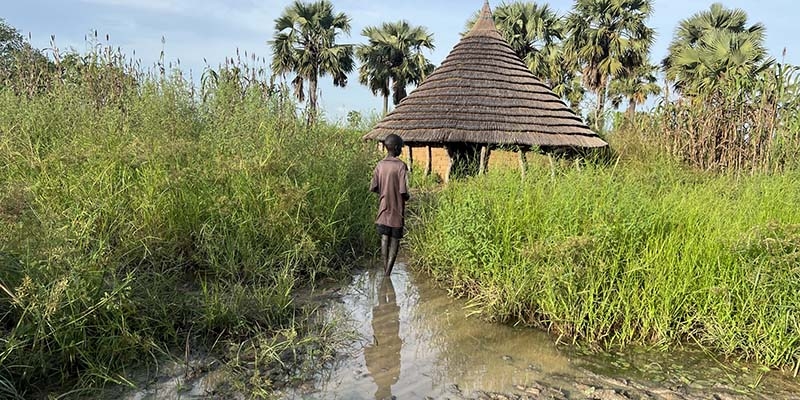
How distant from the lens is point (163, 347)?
3.24m

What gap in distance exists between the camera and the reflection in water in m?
3.10

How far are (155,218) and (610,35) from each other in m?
21.5

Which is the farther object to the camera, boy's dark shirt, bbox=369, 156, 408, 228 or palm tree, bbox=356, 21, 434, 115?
palm tree, bbox=356, 21, 434, 115

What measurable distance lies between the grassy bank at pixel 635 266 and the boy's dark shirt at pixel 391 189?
1.74 feet

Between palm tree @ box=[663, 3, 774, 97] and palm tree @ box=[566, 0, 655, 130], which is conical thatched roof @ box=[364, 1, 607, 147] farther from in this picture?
palm tree @ box=[566, 0, 655, 130]

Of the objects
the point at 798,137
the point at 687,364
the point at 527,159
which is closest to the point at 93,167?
the point at 687,364

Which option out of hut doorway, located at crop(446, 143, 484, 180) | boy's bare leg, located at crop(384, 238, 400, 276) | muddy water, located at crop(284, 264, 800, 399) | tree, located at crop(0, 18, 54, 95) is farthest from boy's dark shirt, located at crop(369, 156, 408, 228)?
hut doorway, located at crop(446, 143, 484, 180)

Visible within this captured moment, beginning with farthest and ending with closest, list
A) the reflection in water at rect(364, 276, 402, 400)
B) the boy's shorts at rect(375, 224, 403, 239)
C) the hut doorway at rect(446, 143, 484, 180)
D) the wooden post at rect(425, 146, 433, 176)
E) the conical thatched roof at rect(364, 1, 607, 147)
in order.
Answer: the wooden post at rect(425, 146, 433, 176) → the hut doorway at rect(446, 143, 484, 180) → the conical thatched roof at rect(364, 1, 607, 147) → the boy's shorts at rect(375, 224, 403, 239) → the reflection in water at rect(364, 276, 402, 400)

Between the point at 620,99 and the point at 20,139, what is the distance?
2574 centimetres

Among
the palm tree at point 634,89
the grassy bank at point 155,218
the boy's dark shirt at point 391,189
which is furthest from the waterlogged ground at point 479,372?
the palm tree at point 634,89

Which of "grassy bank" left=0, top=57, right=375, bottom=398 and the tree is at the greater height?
the tree

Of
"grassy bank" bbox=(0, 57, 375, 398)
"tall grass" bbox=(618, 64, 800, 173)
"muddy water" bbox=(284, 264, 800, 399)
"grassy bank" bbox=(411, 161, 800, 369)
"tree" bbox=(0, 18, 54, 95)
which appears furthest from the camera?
"tall grass" bbox=(618, 64, 800, 173)

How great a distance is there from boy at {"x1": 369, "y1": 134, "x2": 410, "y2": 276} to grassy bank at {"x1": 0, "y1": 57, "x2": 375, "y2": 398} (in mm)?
581

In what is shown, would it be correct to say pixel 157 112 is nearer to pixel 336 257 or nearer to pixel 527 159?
pixel 336 257
